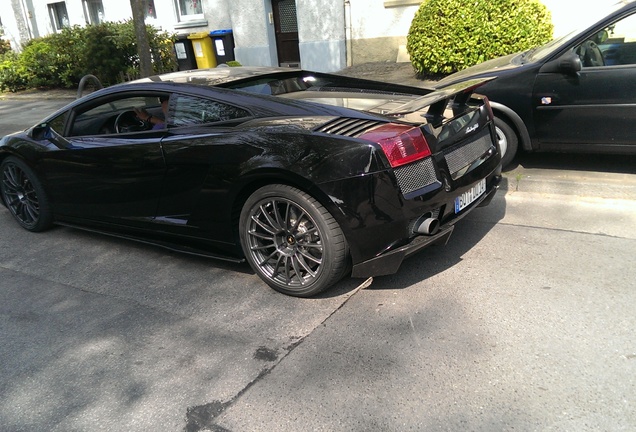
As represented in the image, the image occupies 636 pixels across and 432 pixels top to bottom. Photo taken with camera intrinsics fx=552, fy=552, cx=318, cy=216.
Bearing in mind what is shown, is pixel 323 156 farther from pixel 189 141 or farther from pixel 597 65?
pixel 597 65

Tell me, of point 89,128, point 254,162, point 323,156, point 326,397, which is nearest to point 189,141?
point 254,162

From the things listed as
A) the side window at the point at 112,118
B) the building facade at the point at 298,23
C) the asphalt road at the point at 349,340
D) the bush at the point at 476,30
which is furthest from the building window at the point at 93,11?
the asphalt road at the point at 349,340

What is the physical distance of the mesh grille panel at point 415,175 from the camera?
10.7 ft

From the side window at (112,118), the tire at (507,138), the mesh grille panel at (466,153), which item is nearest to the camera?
the mesh grille panel at (466,153)

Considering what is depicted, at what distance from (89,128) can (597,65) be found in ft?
15.2

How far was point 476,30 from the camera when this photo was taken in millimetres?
8320

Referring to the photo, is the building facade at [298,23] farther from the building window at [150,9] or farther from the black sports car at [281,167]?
the black sports car at [281,167]

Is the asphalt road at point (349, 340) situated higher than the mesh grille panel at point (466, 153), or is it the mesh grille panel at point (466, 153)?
the mesh grille panel at point (466, 153)

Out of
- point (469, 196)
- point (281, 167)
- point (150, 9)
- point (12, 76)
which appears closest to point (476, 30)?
point (469, 196)

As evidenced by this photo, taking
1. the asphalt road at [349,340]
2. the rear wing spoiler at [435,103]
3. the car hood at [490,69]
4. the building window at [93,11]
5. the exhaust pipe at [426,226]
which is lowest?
the asphalt road at [349,340]

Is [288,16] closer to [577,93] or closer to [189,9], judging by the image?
[189,9]

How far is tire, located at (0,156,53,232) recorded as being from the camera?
5188mm

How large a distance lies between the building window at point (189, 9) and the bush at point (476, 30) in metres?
8.90

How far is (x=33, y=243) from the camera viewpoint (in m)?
5.25
